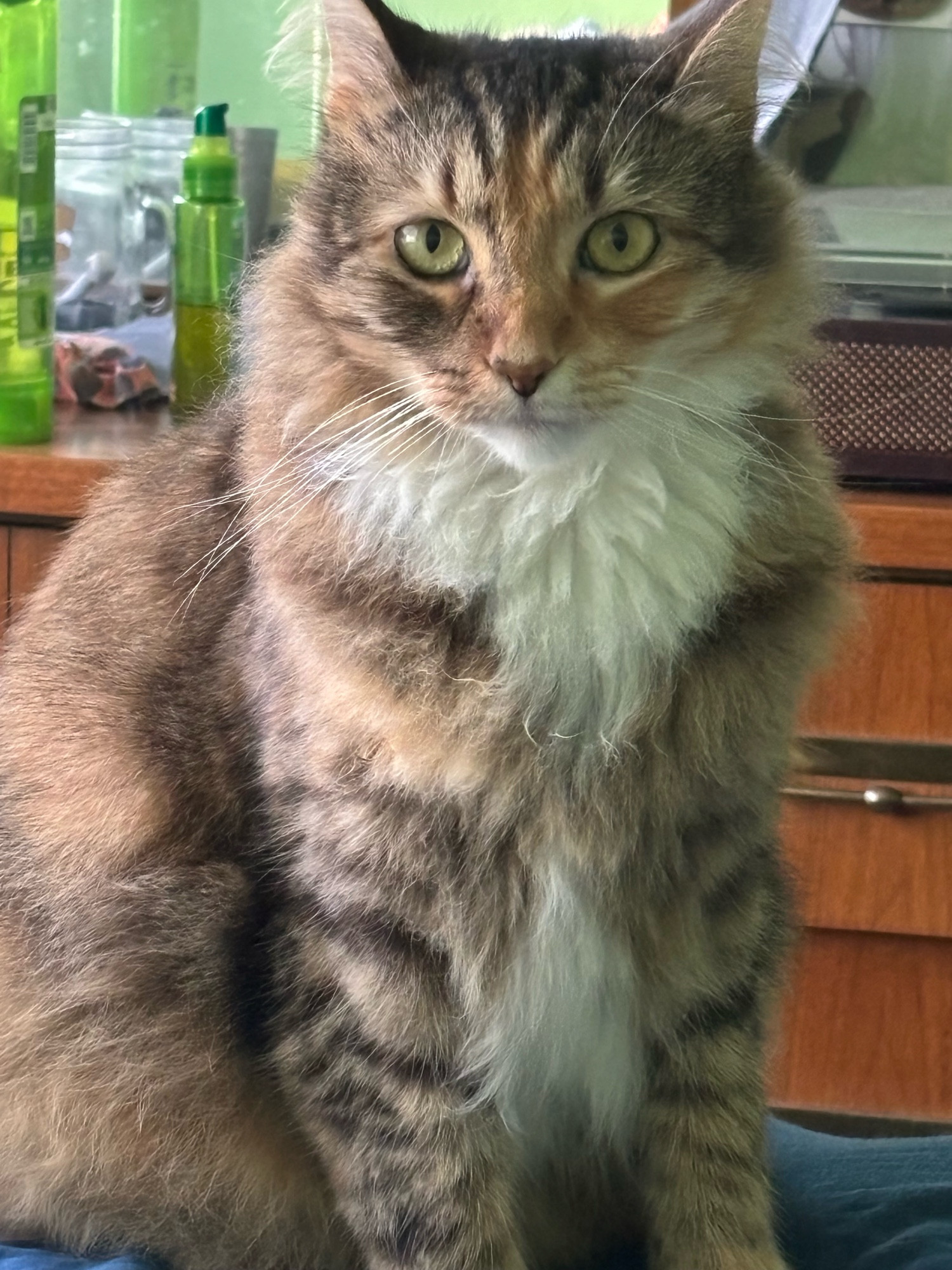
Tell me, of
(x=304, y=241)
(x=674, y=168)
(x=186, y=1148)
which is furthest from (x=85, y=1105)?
(x=674, y=168)

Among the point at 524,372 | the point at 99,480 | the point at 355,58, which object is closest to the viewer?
the point at 524,372

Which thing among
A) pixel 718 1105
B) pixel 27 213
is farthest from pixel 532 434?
pixel 27 213

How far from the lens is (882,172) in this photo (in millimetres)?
1577

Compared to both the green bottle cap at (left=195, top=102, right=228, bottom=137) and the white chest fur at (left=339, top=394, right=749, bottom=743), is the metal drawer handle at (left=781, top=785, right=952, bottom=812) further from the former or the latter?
the green bottle cap at (left=195, top=102, right=228, bottom=137)

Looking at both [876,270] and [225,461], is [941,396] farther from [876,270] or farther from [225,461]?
[225,461]

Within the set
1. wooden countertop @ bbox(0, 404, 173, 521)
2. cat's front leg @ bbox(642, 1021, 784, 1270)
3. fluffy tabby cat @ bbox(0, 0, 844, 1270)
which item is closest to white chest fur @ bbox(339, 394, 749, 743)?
fluffy tabby cat @ bbox(0, 0, 844, 1270)

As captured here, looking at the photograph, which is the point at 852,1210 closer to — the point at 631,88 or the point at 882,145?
the point at 631,88

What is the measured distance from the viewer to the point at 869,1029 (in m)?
1.48

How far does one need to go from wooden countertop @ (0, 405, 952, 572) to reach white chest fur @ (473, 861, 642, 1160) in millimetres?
507

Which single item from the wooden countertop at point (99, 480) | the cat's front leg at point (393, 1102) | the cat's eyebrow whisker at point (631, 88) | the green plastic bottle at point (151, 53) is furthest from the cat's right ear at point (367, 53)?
Result: the green plastic bottle at point (151, 53)

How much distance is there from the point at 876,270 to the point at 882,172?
0.21 meters

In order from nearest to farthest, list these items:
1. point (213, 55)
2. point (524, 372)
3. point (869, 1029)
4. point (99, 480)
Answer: point (524, 372) < point (99, 480) < point (869, 1029) < point (213, 55)

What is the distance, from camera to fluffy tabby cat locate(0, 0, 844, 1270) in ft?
2.69

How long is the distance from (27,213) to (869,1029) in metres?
1.20
